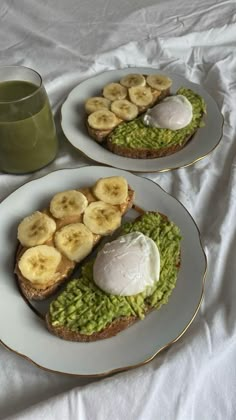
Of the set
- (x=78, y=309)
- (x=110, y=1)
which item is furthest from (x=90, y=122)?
(x=110, y=1)

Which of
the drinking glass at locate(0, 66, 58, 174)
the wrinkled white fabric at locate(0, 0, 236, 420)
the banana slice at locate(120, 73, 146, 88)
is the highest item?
the drinking glass at locate(0, 66, 58, 174)

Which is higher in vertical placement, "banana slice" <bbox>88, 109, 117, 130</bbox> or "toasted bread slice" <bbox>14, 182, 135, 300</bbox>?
"banana slice" <bbox>88, 109, 117, 130</bbox>

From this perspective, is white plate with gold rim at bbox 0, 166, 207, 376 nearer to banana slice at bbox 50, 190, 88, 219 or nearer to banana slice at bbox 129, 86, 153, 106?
banana slice at bbox 50, 190, 88, 219

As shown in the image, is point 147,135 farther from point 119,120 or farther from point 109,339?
point 109,339

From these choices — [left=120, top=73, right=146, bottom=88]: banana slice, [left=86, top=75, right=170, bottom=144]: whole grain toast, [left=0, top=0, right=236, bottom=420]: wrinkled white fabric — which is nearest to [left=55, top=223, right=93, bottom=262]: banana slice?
[left=0, top=0, right=236, bottom=420]: wrinkled white fabric

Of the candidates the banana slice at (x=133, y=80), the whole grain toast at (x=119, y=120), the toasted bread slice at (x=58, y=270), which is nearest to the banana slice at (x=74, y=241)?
the toasted bread slice at (x=58, y=270)

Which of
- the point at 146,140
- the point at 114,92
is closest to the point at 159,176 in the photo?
the point at 146,140
